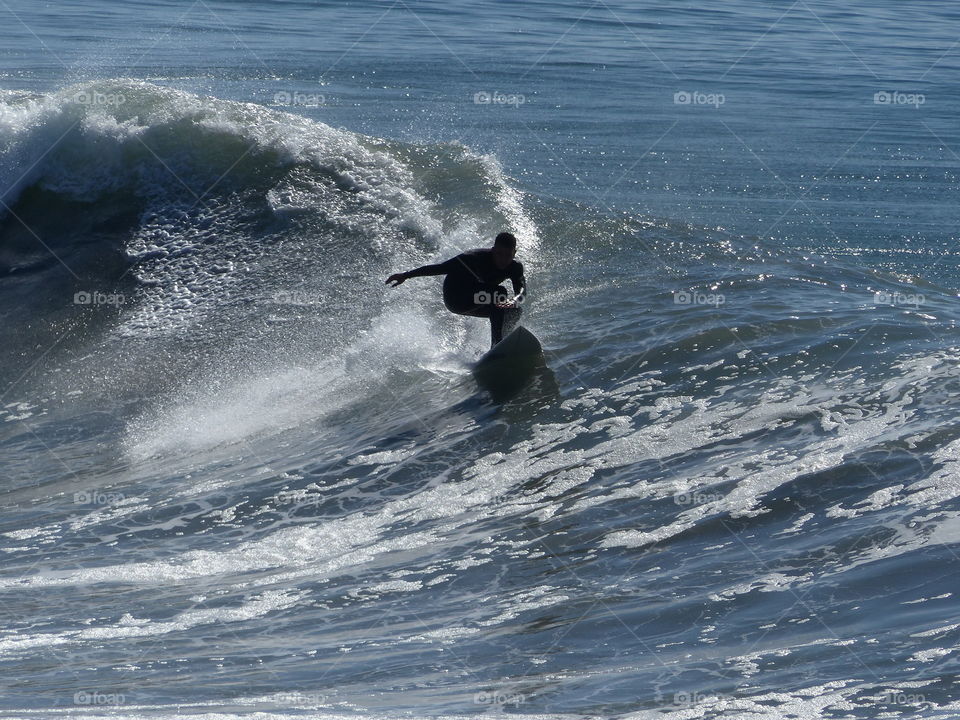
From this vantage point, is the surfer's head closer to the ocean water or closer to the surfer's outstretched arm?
the surfer's outstretched arm

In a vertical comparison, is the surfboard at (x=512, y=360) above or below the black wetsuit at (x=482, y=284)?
below

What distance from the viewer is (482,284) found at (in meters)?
10.1

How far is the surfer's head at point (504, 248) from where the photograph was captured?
9617 millimetres

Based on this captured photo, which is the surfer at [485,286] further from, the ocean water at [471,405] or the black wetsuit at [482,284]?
the ocean water at [471,405]

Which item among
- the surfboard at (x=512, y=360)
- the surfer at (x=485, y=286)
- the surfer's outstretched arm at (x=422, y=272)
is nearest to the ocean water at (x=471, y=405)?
the surfboard at (x=512, y=360)

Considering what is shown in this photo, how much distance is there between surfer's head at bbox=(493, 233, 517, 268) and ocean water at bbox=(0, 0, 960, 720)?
42.6 inches

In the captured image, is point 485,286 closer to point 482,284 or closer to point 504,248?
point 482,284

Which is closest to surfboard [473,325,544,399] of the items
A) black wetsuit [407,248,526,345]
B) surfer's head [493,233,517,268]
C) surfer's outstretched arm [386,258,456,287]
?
black wetsuit [407,248,526,345]

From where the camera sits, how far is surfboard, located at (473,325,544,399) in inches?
392

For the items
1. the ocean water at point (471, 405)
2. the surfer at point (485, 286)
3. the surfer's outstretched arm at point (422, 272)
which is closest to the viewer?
the ocean water at point (471, 405)

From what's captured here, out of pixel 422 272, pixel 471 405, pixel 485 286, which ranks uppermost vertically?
pixel 422 272

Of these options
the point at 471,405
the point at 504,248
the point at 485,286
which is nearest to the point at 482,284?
the point at 485,286

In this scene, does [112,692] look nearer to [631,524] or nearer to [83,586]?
[83,586]

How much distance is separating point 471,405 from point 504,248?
1409 mm
